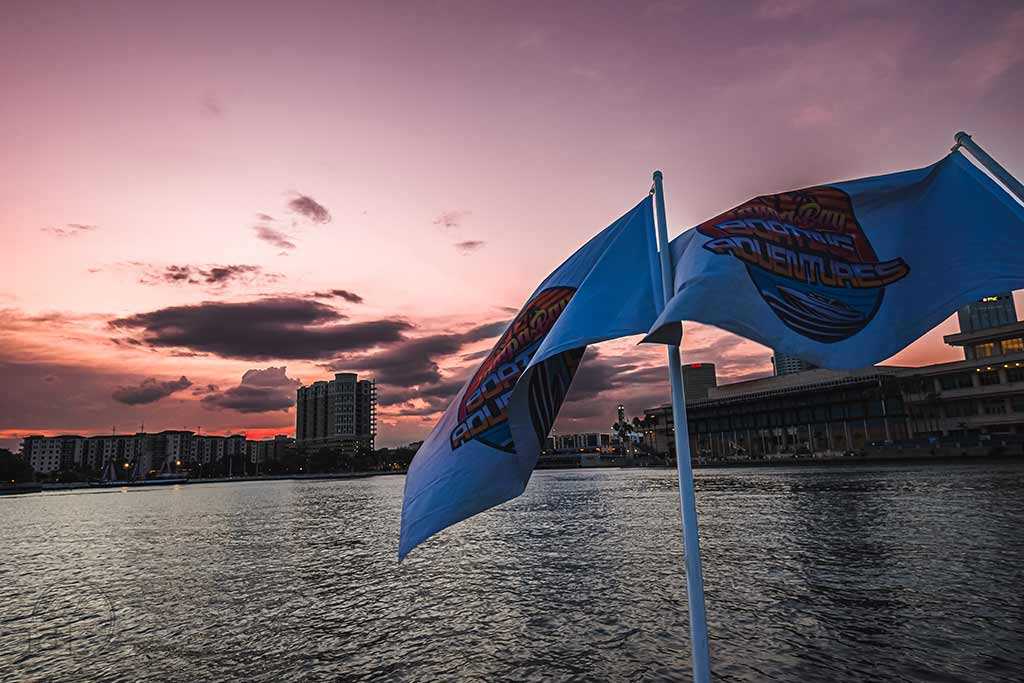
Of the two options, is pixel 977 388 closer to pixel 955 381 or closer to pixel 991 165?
pixel 955 381

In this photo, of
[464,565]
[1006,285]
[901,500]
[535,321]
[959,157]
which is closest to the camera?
[1006,285]

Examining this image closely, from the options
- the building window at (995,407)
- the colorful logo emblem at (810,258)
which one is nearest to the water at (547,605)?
the colorful logo emblem at (810,258)

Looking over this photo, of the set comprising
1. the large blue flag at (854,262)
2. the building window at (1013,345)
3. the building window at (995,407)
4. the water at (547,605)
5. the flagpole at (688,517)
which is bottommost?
the water at (547,605)

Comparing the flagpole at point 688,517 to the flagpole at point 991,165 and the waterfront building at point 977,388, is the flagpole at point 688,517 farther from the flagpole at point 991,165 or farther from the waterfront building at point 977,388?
the waterfront building at point 977,388

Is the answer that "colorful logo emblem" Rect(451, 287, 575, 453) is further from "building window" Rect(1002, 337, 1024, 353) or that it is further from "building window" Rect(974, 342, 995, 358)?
"building window" Rect(974, 342, 995, 358)

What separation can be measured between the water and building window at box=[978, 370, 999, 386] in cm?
9873

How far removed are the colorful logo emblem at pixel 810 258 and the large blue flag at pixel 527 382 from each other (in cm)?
87

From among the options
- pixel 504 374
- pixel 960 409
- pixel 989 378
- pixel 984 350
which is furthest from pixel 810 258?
pixel 960 409

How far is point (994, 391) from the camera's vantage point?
116750 millimetres

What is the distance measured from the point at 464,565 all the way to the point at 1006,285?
89.3ft

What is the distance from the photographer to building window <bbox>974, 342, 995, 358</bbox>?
119m

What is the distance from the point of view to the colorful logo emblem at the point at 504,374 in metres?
6.07

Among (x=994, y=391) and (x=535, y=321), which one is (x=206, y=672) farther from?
(x=994, y=391)

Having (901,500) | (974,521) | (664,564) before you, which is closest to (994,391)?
(901,500)
